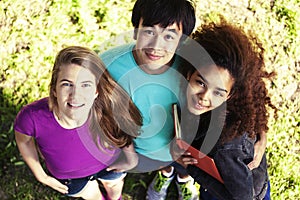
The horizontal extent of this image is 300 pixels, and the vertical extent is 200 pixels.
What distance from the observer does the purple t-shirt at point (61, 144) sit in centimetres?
190

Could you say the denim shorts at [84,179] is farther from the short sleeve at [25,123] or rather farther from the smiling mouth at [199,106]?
the smiling mouth at [199,106]

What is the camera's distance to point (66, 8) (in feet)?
10.1

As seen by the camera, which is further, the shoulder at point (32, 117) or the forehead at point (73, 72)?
the shoulder at point (32, 117)

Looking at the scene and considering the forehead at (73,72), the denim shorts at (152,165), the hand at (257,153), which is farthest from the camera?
the denim shorts at (152,165)

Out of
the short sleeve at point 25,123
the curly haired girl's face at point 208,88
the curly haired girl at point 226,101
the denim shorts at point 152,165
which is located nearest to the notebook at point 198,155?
the curly haired girl at point 226,101

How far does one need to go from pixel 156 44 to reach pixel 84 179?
853mm

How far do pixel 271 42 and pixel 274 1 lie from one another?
0.32 m

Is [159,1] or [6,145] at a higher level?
[159,1]

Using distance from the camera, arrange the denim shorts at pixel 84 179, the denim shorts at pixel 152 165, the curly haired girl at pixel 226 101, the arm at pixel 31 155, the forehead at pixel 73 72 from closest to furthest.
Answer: the forehead at pixel 73 72
the curly haired girl at pixel 226 101
the arm at pixel 31 155
the denim shorts at pixel 84 179
the denim shorts at pixel 152 165

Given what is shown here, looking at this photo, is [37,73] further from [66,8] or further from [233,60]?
[233,60]

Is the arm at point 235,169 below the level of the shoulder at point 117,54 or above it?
below

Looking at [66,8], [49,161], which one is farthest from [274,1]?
[49,161]

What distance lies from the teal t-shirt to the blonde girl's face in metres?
0.20

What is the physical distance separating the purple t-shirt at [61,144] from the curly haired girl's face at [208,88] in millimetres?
481
